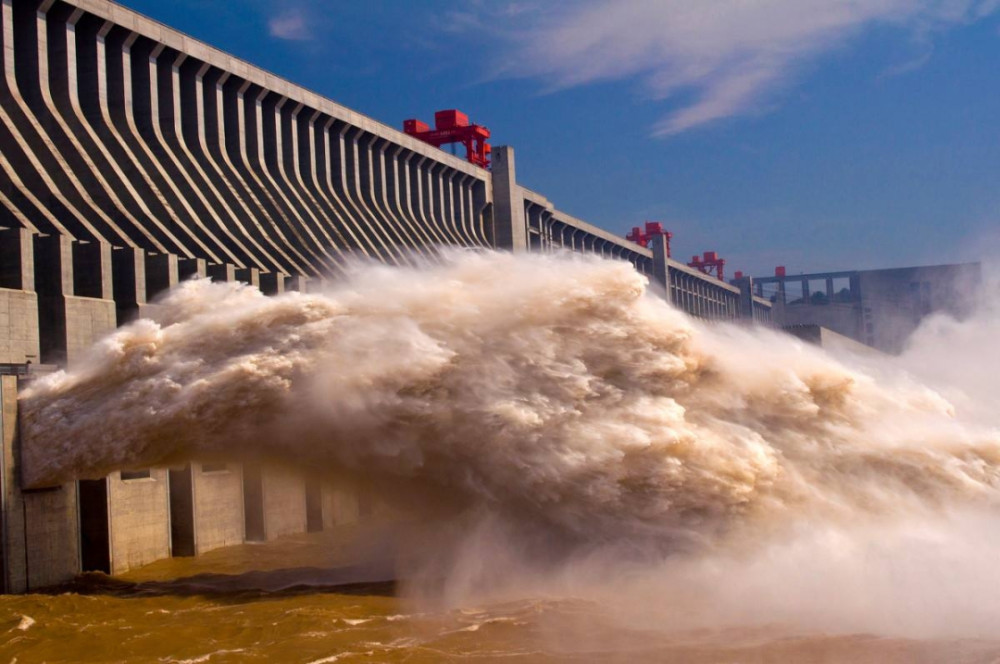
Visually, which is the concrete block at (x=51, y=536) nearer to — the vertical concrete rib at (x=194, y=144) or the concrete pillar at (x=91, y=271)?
the concrete pillar at (x=91, y=271)

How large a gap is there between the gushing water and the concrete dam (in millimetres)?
2668

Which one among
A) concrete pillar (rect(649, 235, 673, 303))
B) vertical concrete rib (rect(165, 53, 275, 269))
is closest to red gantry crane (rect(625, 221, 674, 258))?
concrete pillar (rect(649, 235, 673, 303))

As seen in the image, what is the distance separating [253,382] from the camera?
26.5m

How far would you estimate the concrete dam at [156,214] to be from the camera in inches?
1201

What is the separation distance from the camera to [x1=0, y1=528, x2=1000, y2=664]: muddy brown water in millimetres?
20203

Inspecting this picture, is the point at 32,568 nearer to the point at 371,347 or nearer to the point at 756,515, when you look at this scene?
the point at 371,347

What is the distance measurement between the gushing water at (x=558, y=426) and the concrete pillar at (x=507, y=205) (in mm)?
52050

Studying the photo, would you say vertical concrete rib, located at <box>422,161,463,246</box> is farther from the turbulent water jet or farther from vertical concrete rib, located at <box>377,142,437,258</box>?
the turbulent water jet

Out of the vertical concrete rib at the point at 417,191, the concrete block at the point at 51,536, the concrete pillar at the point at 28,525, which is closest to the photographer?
the concrete pillar at the point at 28,525

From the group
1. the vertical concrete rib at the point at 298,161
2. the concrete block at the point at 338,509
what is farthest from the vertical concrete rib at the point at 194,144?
the concrete block at the point at 338,509

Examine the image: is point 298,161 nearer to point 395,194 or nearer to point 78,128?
point 395,194

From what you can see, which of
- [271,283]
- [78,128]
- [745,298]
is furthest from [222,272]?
[745,298]

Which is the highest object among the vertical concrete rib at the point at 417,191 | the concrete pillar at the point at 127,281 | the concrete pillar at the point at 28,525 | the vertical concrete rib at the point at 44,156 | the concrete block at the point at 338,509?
the vertical concrete rib at the point at 417,191

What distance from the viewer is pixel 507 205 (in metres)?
80.9
